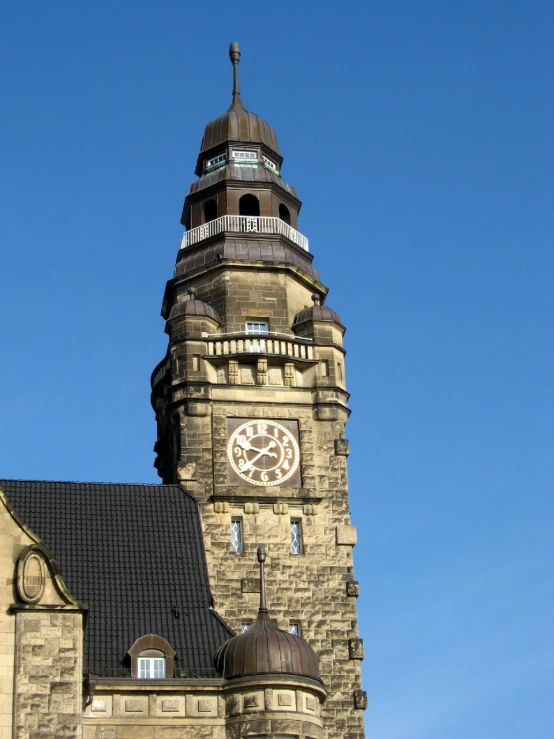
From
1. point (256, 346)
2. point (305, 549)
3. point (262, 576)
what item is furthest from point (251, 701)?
point (256, 346)

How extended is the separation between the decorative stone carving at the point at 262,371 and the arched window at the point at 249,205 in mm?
7479

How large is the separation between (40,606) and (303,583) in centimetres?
1019

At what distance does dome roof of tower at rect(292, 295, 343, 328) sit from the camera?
5234 cm

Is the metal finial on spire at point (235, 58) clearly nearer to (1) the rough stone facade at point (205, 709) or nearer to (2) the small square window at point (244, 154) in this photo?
(2) the small square window at point (244, 154)

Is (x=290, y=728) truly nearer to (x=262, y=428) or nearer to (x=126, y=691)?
(x=126, y=691)

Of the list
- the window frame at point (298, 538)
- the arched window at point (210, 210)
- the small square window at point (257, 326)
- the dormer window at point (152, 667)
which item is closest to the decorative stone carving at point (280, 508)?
the window frame at point (298, 538)

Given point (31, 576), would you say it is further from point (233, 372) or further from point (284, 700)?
point (233, 372)

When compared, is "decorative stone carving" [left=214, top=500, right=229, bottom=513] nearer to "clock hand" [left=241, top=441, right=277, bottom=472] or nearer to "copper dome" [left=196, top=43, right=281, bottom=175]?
"clock hand" [left=241, top=441, right=277, bottom=472]

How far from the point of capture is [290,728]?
4047 cm

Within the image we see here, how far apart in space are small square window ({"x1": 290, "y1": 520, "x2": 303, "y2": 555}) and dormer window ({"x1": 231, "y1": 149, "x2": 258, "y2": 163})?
1483cm

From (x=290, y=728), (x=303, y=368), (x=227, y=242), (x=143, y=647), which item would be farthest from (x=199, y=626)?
(x=227, y=242)

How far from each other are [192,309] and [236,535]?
753 centimetres

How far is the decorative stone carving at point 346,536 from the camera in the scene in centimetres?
4856

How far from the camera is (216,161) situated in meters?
58.2
